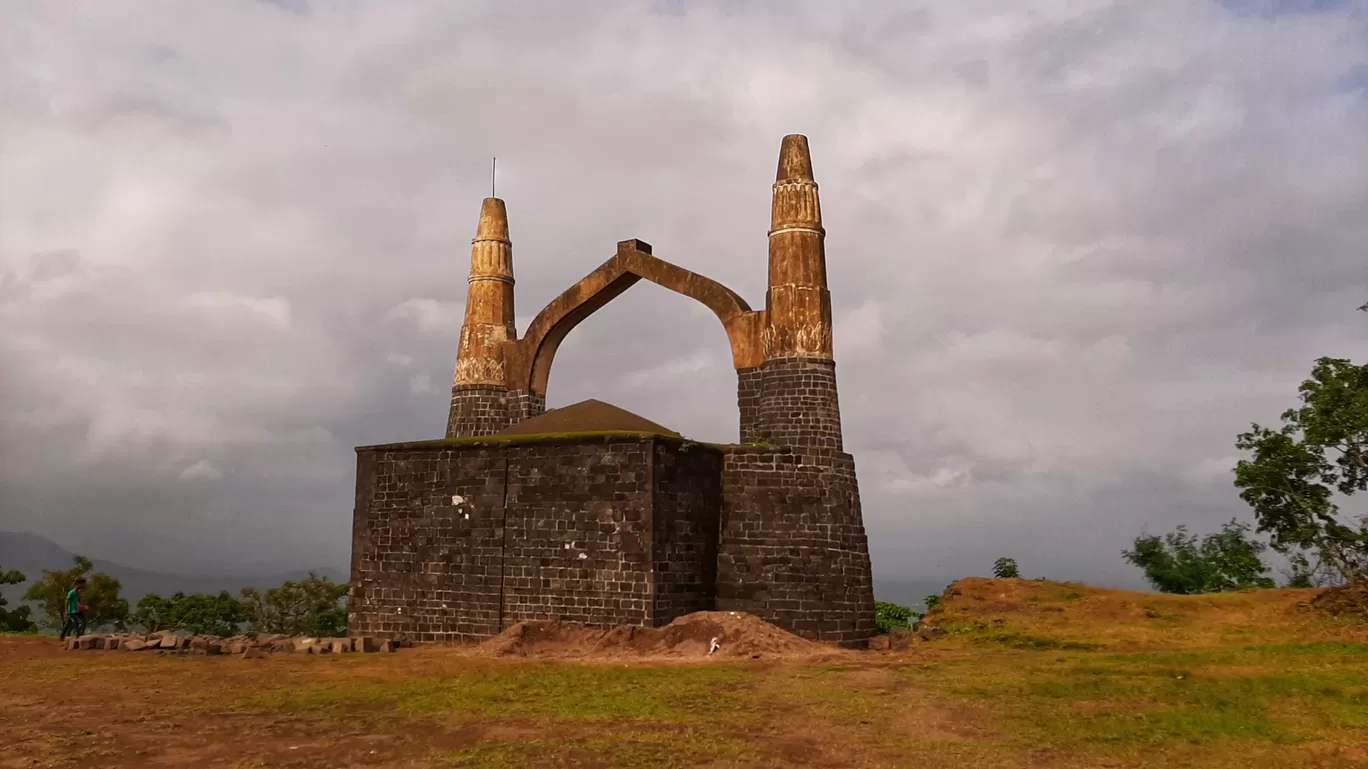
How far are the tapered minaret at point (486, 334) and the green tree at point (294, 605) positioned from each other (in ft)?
27.0

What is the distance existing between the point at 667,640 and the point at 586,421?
4602 mm

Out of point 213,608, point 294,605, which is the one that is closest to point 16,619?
point 213,608

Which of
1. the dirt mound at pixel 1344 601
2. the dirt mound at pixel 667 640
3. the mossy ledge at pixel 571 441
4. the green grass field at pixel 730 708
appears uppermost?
the mossy ledge at pixel 571 441

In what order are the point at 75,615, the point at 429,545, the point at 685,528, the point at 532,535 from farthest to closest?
the point at 429,545 → the point at 75,615 → the point at 532,535 → the point at 685,528

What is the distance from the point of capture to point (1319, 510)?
19.0 meters

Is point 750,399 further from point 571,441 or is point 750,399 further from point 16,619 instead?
point 16,619

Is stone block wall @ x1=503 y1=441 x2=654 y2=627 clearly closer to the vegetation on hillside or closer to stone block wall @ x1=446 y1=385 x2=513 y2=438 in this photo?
stone block wall @ x1=446 y1=385 x2=513 y2=438

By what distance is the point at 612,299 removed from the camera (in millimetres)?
20703

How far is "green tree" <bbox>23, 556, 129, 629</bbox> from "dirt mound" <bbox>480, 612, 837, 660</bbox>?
1458 cm

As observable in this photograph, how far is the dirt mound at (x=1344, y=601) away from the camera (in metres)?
16.3

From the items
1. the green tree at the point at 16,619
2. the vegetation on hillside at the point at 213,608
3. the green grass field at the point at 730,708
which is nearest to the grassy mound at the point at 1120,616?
the green grass field at the point at 730,708

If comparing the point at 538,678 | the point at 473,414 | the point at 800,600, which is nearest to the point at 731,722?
the point at 538,678

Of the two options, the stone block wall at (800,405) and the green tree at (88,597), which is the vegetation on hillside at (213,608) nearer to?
the green tree at (88,597)

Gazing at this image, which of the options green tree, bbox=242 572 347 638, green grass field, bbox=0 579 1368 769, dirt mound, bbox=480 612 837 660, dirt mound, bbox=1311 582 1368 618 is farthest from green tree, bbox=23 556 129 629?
dirt mound, bbox=1311 582 1368 618
